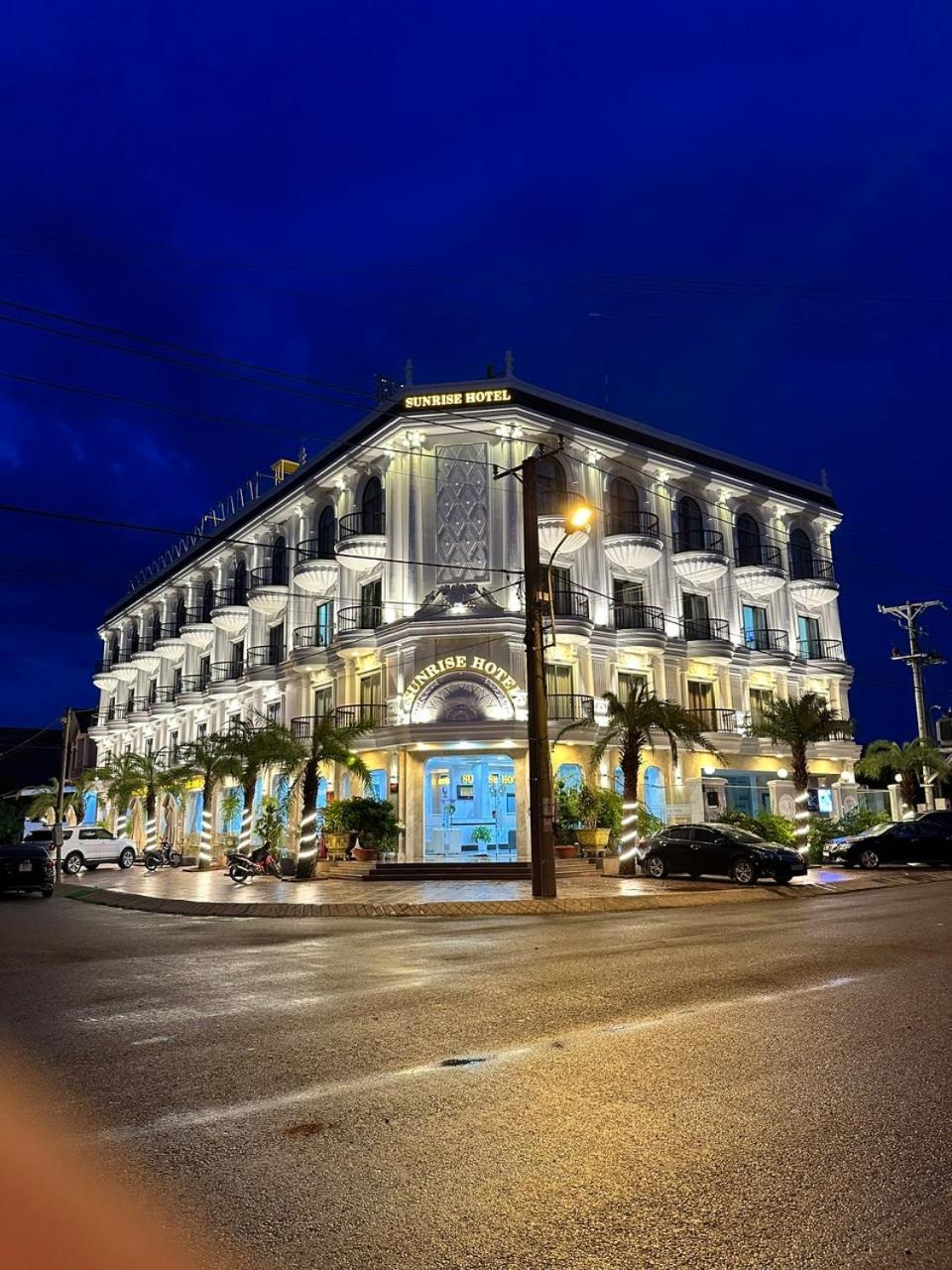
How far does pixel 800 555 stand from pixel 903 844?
19086mm

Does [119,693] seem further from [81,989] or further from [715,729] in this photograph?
[81,989]

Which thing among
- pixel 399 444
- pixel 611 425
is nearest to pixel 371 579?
pixel 399 444

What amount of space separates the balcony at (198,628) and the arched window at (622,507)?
2209cm

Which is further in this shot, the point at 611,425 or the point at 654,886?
the point at 611,425

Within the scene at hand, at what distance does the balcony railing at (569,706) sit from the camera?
103ft

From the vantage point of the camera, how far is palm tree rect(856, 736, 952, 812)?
34656 millimetres

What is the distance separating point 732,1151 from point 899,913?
10.9 m

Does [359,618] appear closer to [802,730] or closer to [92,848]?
A: [92,848]

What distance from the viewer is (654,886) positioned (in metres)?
21.1

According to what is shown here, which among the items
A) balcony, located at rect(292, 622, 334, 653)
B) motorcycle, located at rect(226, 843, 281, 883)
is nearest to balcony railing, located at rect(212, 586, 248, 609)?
balcony, located at rect(292, 622, 334, 653)

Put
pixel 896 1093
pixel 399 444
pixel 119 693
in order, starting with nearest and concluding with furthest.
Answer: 1. pixel 896 1093
2. pixel 399 444
3. pixel 119 693

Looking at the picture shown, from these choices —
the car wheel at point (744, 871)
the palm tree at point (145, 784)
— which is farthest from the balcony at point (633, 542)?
the palm tree at point (145, 784)

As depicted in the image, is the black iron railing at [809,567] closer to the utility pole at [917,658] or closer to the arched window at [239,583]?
the utility pole at [917,658]

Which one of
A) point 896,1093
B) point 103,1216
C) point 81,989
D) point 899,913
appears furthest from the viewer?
point 899,913
